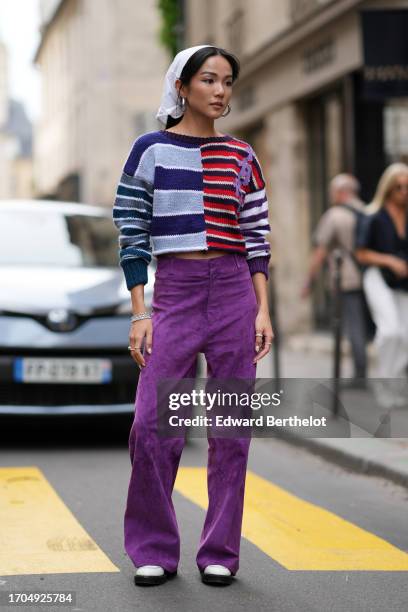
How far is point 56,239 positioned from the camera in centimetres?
888

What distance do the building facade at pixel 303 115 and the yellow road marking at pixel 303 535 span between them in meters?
7.86

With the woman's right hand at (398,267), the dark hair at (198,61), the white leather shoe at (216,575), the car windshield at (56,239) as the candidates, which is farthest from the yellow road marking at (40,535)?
the woman's right hand at (398,267)

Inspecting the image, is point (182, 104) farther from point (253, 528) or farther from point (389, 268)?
point (389, 268)

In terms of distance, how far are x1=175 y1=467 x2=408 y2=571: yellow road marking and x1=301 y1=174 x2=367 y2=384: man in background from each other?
4512mm

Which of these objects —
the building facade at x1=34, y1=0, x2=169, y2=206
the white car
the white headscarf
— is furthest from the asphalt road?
the building facade at x1=34, y1=0, x2=169, y2=206

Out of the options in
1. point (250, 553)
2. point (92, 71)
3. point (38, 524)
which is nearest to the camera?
point (250, 553)

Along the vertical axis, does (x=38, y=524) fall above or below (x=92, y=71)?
below

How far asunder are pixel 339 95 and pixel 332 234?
16.2 ft

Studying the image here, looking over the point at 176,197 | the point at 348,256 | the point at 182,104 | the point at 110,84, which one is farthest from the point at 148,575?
the point at 110,84

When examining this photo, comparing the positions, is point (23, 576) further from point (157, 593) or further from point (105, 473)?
point (105, 473)

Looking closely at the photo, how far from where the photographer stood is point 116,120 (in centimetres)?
4194

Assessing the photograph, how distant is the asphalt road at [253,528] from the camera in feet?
14.2

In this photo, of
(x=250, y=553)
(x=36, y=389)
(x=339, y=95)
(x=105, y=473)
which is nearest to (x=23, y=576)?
(x=250, y=553)

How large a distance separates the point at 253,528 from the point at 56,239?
3731mm
